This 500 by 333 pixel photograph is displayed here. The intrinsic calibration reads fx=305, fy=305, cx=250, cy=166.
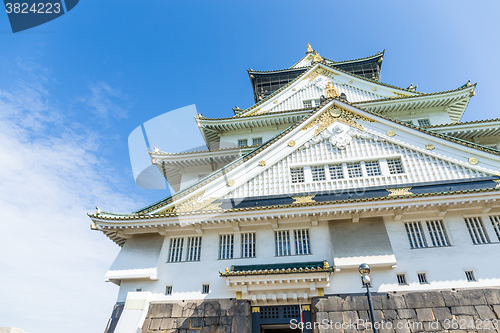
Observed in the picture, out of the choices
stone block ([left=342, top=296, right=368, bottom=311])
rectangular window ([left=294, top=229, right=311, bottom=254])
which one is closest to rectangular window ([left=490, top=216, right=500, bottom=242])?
stone block ([left=342, top=296, right=368, bottom=311])

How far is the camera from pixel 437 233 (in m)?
13.0

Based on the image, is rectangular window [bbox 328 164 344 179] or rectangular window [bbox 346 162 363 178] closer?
rectangular window [bbox 346 162 363 178]

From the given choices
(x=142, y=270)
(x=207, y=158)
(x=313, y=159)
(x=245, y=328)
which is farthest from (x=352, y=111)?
(x=142, y=270)

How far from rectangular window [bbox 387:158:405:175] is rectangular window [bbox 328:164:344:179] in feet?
7.47

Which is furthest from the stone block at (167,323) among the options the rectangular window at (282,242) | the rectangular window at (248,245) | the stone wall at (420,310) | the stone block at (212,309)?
the stone wall at (420,310)

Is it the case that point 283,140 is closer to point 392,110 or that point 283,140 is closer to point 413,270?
point 413,270

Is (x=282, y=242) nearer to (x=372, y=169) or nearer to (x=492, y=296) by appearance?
(x=372, y=169)

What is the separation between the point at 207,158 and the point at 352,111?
9.82 m

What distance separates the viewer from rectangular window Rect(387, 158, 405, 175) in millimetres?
14797

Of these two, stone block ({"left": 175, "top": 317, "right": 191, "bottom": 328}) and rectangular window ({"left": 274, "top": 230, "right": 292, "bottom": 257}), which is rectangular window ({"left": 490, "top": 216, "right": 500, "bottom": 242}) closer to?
rectangular window ({"left": 274, "top": 230, "right": 292, "bottom": 257})

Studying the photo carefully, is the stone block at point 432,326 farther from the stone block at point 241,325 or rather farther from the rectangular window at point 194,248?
the rectangular window at point 194,248

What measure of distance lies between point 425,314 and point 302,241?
5300mm

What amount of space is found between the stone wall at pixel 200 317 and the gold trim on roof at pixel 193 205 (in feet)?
13.3

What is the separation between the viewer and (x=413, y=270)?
1234 cm
